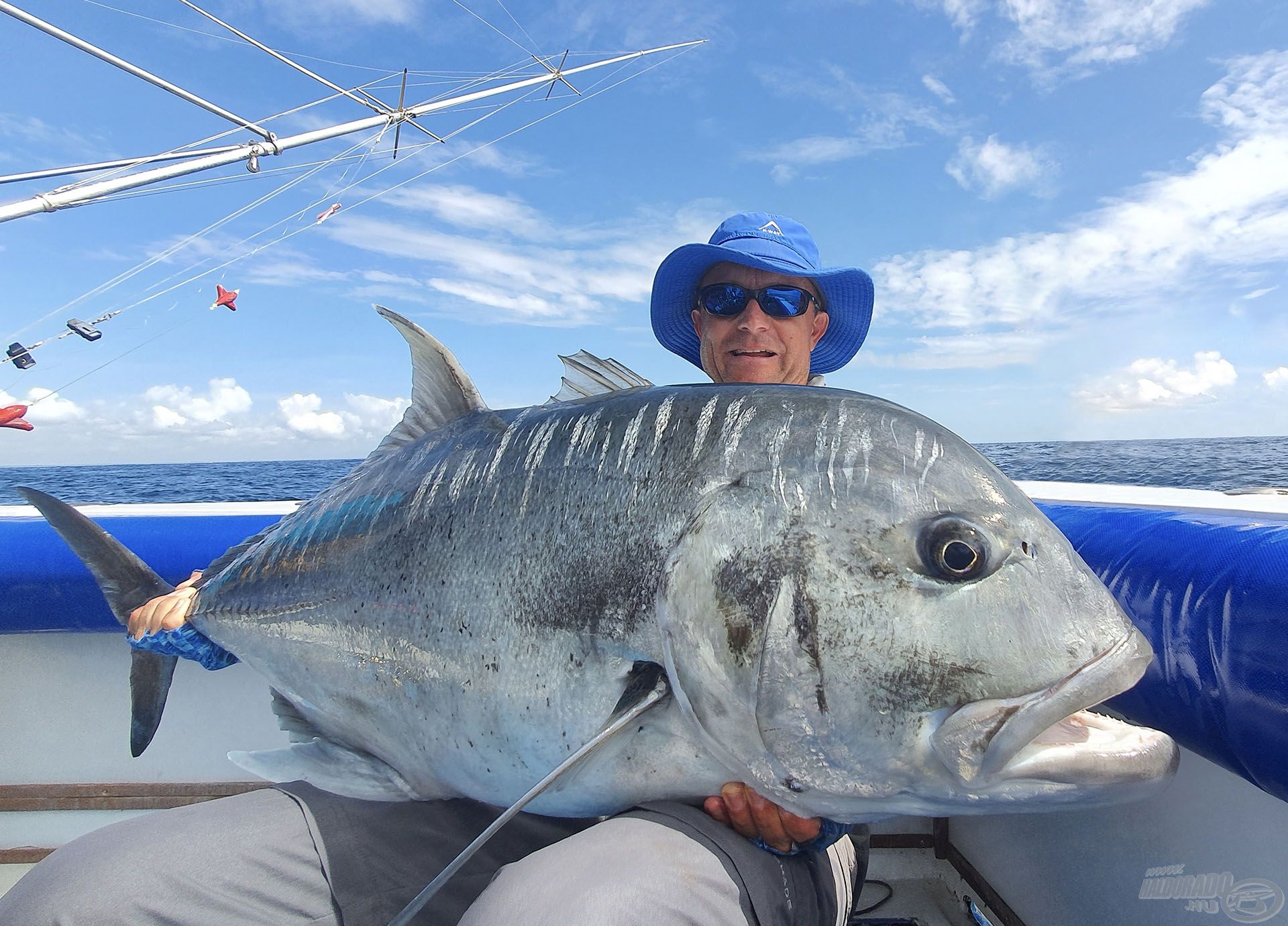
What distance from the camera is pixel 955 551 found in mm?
1170

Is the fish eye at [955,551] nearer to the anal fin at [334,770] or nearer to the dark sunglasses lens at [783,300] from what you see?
the anal fin at [334,770]

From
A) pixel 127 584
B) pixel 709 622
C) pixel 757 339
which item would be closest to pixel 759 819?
pixel 709 622

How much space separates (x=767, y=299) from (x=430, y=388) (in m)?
1.27

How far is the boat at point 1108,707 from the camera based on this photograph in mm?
1517

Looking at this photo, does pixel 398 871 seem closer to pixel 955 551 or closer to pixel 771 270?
pixel 955 551

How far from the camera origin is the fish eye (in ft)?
3.82

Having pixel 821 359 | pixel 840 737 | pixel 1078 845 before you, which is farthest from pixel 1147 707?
pixel 821 359

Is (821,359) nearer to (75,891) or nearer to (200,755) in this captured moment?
(75,891)

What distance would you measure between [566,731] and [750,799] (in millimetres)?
380

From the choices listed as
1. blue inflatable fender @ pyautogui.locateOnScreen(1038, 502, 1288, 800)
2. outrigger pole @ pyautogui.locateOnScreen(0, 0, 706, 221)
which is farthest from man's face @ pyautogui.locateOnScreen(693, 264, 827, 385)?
outrigger pole @ pyautogui.locateOnScreen(0, 0, 706, 221)

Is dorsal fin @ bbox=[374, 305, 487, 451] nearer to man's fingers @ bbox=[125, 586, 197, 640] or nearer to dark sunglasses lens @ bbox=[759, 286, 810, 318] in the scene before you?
man's fingers @ bbox=[125, 586, 197, 640]

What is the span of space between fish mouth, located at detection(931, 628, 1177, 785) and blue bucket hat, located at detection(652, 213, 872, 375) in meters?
1.75

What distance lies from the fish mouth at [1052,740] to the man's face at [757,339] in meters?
1.64

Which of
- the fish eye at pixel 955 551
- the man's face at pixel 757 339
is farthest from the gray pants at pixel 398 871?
the man's face at pixel 757 339
